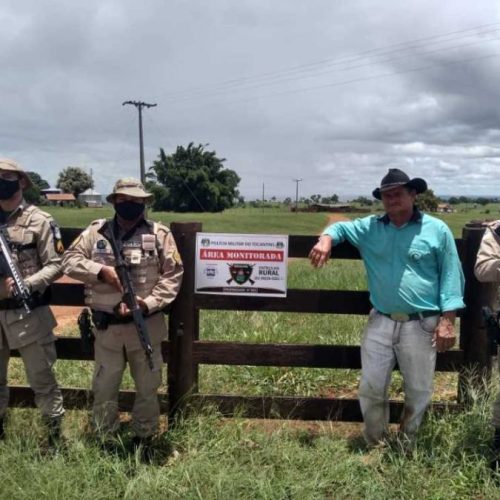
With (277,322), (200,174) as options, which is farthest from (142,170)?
(277,322)

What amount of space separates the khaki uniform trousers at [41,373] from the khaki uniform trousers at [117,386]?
0.33m

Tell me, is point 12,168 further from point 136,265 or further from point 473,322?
point 473,322

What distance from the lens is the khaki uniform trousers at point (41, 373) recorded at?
3926 mm

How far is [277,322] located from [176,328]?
→ 3081 millimetres

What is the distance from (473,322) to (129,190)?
2.55m

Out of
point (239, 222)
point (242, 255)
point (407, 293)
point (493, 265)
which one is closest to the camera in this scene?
point (493, 265)

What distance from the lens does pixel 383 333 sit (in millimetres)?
3678

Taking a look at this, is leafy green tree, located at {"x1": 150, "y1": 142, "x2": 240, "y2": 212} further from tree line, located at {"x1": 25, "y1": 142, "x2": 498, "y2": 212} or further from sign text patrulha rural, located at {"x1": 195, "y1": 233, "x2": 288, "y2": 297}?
sign text patrulha rural, located at {"x1": 195, "y1": 233, "x2": 288, "y2": 297}

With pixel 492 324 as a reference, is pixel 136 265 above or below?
above

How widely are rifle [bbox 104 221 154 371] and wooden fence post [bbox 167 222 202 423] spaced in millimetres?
518

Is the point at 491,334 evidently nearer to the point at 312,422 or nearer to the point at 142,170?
the point at 312,422

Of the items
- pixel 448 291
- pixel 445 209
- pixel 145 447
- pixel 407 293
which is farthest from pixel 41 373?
pixel 445 209

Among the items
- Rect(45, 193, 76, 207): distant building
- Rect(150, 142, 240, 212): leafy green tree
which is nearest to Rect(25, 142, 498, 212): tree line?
Rect(150, 142, 240, 212): leafy green tree

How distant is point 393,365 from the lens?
3.75 metres
